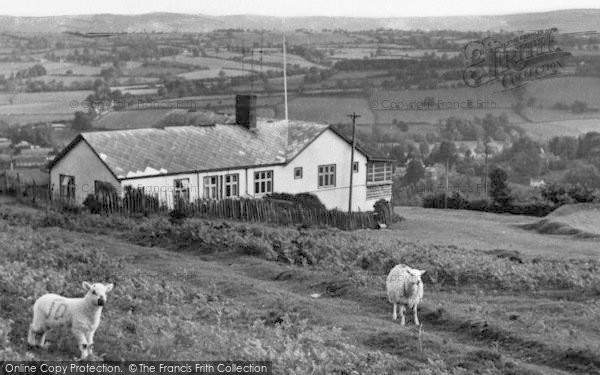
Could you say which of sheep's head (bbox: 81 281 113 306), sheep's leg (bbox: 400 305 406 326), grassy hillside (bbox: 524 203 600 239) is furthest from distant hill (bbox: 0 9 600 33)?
sheep's head (bbox: 81 281 113 306)

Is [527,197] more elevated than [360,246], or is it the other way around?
[360,246]

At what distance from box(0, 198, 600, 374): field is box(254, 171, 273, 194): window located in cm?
1491

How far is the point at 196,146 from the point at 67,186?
7.72m

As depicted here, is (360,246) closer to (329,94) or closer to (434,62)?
(329,94)

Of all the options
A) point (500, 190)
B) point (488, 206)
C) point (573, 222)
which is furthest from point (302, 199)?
point (500, 190)

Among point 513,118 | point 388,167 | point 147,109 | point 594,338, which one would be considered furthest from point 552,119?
point 594,338

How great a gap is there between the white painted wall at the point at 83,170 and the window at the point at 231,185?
7427mm

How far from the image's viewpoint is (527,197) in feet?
225

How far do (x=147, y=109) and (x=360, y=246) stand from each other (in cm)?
6812

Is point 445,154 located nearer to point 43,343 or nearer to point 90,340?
point 90,340

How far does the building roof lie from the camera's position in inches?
→ 1861

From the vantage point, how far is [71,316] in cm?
1442

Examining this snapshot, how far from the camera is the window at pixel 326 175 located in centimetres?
5672

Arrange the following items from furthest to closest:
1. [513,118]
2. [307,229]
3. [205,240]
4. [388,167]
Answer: [513,118] < [388,167] < [307,229] < [205,240]
